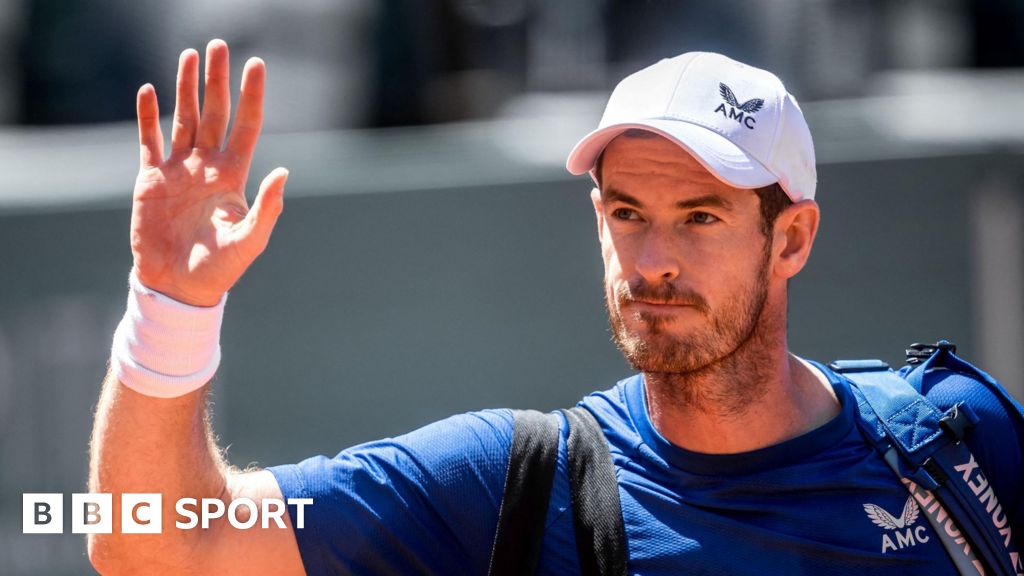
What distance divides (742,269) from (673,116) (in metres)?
0.29

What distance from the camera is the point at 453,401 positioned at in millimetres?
4793

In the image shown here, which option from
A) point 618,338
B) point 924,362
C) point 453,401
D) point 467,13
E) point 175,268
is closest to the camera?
point 175,268

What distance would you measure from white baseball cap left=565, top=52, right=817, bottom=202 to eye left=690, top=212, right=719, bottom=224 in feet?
0.21

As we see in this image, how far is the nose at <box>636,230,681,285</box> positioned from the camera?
2.34 meters

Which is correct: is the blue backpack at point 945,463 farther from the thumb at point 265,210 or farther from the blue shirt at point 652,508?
the thumb at point 265,210

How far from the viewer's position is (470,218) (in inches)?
189

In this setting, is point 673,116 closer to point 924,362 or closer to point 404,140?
point 924,362

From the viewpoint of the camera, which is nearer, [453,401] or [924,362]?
[924,362]

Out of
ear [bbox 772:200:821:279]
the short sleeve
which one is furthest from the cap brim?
the short sleeve

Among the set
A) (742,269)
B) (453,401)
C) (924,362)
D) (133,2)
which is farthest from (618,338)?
(133,2)

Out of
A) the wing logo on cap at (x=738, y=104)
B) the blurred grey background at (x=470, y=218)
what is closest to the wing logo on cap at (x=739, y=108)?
the wing logo on cap at (x=738, y=104)

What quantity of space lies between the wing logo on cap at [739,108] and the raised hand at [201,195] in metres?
0.79

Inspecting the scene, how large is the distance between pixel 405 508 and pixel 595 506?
12.0 inches

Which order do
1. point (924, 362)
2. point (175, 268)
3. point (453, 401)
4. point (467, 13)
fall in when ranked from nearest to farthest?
point (175, 268) → point (924, 362) → point (453, 401) → point (467, 13)
